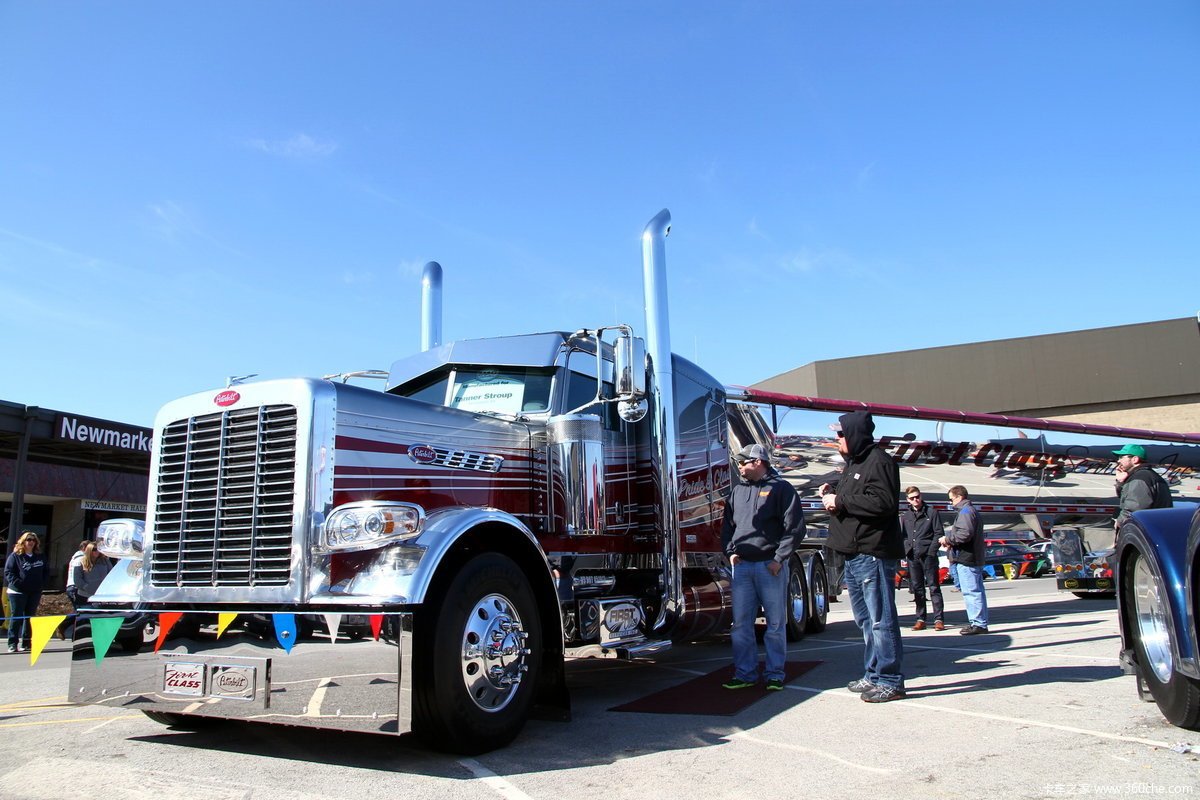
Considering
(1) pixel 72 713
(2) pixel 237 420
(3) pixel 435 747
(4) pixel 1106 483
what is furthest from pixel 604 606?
(4) pixel 1106 483

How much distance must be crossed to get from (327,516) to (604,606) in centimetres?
194

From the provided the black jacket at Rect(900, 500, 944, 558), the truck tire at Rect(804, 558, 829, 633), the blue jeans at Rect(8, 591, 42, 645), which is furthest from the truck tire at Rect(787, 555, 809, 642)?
the blue jeans at Rect(8, 591, 42, 645)

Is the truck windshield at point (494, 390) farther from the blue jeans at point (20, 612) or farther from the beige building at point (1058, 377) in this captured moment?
the beige building at point (1058, 377)

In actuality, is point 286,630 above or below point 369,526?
below

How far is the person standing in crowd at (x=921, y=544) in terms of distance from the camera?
9789mm

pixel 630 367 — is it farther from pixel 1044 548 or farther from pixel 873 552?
pixel 1044 548

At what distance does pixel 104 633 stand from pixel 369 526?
1.59m

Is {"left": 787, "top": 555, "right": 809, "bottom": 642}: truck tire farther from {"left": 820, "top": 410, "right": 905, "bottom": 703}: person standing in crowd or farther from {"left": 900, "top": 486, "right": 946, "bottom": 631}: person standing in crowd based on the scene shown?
{"left": 820, "top": 410, "right": 905, "bottom": 703}: person standing in crowd

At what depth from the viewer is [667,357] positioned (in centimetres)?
624

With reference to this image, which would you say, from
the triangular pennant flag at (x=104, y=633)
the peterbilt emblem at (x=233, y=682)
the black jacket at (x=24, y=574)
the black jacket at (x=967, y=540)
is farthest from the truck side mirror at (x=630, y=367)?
the black jacket at (x=24, y=574)

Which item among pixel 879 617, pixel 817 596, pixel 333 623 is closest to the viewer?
pixel 333 623

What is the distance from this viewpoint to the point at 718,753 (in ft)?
13.2

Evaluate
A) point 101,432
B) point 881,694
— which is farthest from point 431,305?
point 101,432

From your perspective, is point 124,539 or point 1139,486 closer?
point 124,539
